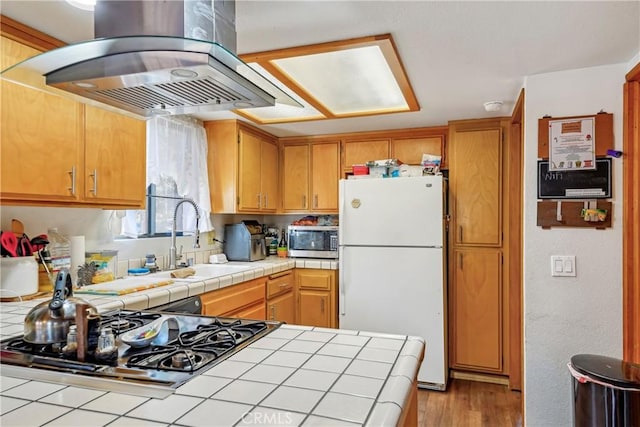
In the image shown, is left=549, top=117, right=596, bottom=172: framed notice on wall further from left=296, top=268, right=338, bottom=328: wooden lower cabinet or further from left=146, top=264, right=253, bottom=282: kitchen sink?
left=146, top=264, right=253, bottom=282: kitchen sink

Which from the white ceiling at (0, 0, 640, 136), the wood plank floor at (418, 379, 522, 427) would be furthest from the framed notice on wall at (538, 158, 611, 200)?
the wood plank floor at (418, 379, 522, 427)

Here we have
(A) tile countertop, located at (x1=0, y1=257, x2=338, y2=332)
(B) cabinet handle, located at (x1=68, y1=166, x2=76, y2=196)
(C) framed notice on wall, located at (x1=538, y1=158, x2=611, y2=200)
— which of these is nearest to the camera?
(A) tile countertop, located at (x1=0, y1=257, x2=338, y2=332)

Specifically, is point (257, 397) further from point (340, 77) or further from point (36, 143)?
point (340, 77)

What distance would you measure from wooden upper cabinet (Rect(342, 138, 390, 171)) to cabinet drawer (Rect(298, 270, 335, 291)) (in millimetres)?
997

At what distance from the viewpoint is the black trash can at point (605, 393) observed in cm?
167

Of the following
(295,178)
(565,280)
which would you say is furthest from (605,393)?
(295,178)

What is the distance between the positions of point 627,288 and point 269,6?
7.13ft

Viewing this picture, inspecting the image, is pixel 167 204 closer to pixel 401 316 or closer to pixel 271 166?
pixel 271 166

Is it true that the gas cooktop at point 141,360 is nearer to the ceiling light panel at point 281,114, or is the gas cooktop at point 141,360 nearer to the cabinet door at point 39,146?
the cabinet door at point 39,146

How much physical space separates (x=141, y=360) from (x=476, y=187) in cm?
281

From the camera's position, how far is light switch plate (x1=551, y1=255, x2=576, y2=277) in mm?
2156

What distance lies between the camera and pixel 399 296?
3025 mm

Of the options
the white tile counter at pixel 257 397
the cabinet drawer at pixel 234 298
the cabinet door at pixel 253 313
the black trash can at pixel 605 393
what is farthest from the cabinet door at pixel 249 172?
the black trash can at pixel 605 393

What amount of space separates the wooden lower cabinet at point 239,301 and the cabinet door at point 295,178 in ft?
3.50
